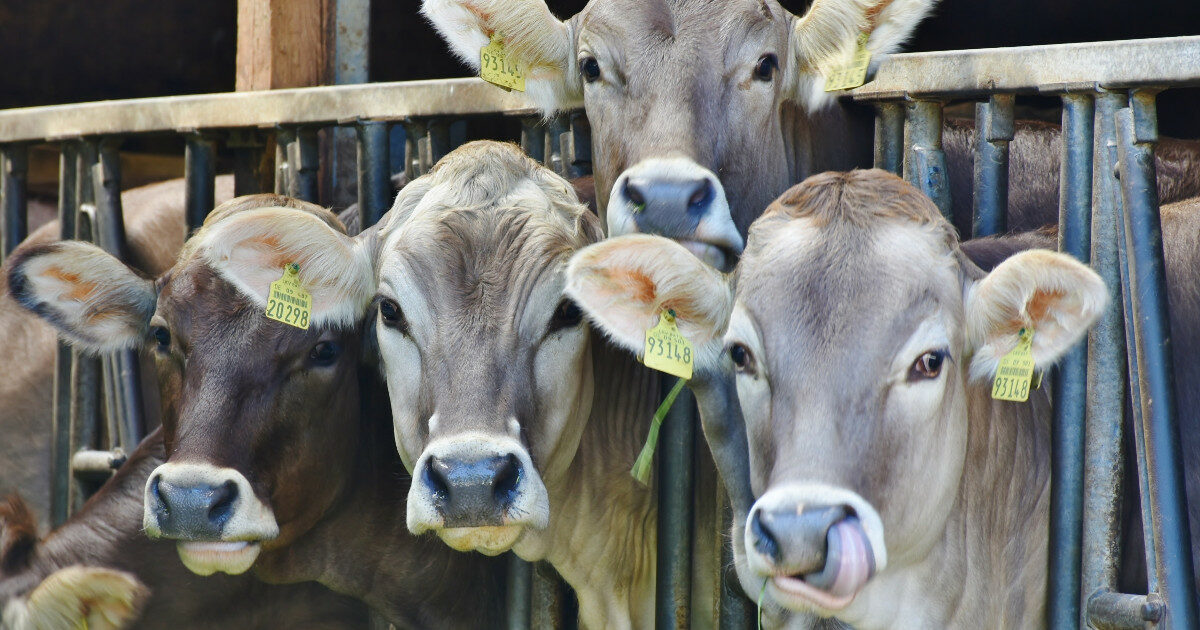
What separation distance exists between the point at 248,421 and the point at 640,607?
1.31 metres

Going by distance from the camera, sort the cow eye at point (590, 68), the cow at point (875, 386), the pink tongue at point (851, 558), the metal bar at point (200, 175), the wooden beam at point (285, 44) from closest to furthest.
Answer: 1. the pink tongue at point (851, 558)
2. the cow at point (875, 386)
3. the cow eye at point (590, 68)
4. the wooden beam at point (285, 44)
5. the metal bar at point (200, 175)

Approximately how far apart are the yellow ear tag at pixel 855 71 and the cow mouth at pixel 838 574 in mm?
1674

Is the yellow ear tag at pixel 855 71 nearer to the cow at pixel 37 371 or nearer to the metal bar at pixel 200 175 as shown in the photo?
the metal bar at pixel 200 175

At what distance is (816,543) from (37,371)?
5.22 m

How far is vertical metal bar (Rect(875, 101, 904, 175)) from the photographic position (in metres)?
3.92

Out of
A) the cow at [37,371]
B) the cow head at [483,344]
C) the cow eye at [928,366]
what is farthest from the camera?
the cow at [37,371]

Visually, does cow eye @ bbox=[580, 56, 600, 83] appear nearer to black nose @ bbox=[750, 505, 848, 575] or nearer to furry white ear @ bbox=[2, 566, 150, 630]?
black nose @ bbox=[750, 505, 848, 575]

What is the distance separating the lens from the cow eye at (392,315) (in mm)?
3629

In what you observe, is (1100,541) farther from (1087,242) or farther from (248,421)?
(248,421)

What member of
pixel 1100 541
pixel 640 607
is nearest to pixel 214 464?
pixel 640 607

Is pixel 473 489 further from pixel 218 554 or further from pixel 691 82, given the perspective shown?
pixel 691 82

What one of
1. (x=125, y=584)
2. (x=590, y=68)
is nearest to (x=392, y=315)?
(x=590, y=68)

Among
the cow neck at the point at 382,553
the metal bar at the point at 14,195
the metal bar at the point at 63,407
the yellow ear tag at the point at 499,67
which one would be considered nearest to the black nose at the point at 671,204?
the yellow ear tag at the point at 499,67

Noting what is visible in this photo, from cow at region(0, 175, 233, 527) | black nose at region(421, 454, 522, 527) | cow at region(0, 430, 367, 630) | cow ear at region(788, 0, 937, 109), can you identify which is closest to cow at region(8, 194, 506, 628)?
cow at region(0, 430, 367, 630)
